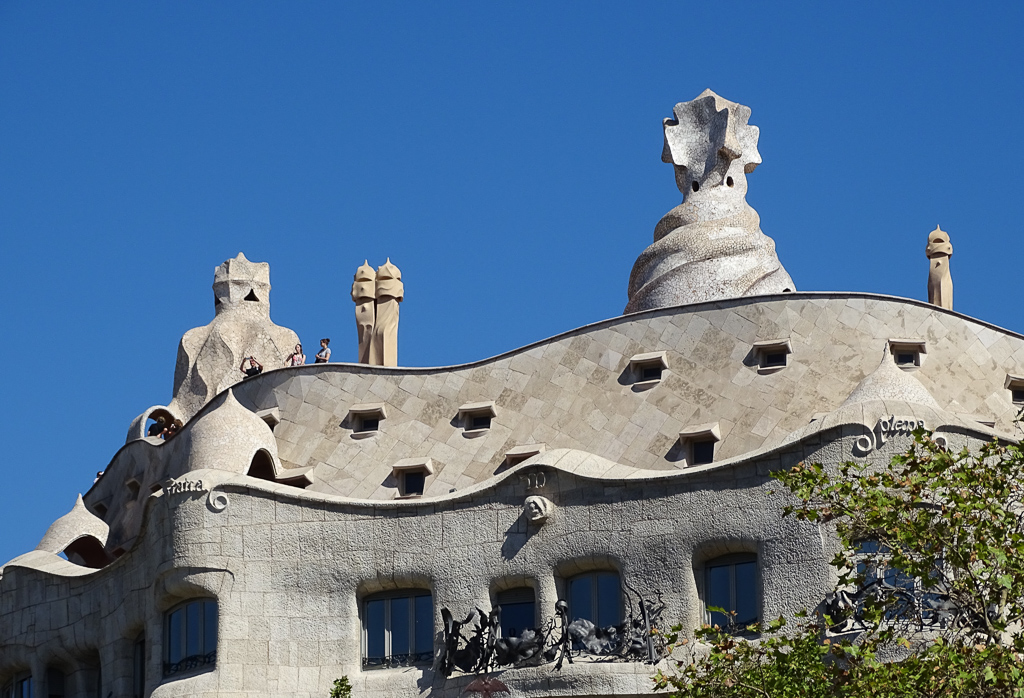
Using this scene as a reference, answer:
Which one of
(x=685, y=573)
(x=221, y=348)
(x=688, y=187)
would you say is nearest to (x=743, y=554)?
(x=685, y=573)

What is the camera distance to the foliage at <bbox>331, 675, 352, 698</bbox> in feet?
105

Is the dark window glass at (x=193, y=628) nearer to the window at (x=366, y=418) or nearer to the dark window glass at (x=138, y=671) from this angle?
the dark window glass at (x=138, y=671)

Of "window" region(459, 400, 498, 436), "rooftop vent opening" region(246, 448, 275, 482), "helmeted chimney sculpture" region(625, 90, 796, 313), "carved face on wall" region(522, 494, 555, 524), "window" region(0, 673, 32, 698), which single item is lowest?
"window" region(0, 673, 32, 698)

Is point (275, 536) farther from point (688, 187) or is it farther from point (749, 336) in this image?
point (688, 187)

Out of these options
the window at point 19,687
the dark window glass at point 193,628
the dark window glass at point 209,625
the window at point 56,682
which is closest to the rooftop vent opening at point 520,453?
the dark window glass at point 209,625

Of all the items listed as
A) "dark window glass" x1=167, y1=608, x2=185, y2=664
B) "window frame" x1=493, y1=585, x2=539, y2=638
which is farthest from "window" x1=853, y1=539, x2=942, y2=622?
"dark window glass" x1=167, y1=608, x2=185, y2=664

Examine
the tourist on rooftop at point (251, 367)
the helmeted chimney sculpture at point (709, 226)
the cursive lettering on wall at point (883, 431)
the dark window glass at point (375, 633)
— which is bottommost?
the dark window glass at point (375, 633)

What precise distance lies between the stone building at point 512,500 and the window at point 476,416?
0.17ft

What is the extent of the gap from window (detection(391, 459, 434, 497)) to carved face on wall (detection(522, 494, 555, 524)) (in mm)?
3768

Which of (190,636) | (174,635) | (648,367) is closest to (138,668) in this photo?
(174,635)

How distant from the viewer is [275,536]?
3472 centimetres

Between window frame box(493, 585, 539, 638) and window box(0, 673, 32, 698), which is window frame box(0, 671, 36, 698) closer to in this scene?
window box(0, 673, 32, 698)

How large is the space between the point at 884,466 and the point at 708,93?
13443 millimetres

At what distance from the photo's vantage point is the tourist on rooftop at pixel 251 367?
41312mm
